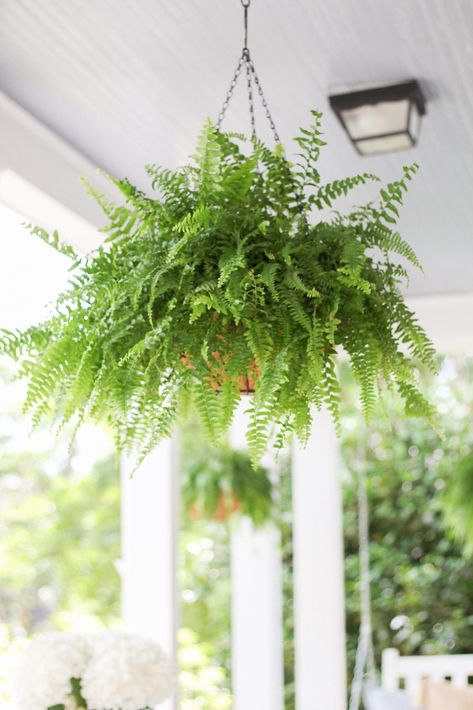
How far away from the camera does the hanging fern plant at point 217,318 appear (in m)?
1.33

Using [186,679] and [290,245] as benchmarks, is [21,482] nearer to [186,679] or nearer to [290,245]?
[186,679]

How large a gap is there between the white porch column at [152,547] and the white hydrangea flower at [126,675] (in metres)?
0.90

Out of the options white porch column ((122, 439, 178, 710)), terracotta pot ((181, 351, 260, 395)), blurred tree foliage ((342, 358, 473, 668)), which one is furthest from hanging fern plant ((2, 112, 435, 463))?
blurred tree foliage ((342, 358, 473, 668))

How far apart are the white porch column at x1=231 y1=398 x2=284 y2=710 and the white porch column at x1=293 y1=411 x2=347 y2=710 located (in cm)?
25

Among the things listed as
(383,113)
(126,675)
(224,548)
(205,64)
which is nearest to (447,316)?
(383,113)

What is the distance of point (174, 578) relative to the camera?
2955 mm

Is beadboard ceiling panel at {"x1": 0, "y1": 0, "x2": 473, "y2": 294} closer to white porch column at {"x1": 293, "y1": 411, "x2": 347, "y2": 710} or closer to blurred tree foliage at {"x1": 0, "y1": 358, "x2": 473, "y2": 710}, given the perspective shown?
white porch column at {"x1": 293, "y1": 411, "x2": 347, "y2": 710}

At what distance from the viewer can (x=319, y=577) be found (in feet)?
13.3

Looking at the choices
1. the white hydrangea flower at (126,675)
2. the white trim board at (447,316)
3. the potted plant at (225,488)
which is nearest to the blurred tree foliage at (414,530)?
the potted plant at (225,488)

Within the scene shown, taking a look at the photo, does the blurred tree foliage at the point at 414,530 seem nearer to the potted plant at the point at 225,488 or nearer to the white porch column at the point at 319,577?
the potted plant at the point at 225,488

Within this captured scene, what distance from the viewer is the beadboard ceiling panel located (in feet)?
6.04

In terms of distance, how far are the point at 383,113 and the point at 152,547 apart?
1569 millimetres

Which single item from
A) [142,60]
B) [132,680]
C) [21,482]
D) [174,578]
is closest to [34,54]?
[142,60]

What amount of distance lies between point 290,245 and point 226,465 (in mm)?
3180
